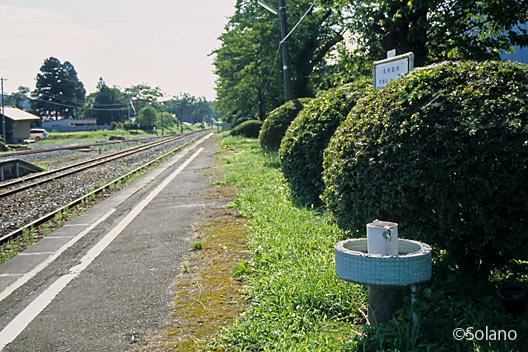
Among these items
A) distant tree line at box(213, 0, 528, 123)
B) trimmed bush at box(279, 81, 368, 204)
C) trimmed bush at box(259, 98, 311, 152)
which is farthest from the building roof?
trimmed bush at box(279, 81, 368, 204)

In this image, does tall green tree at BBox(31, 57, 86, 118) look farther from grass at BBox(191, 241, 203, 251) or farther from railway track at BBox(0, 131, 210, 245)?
grass at BBox(191, 241, 203, 251)

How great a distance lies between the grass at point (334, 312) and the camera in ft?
10.0

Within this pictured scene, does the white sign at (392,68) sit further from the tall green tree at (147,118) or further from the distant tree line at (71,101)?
the tall green tree at (147,118)

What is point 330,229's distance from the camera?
6.00 meters

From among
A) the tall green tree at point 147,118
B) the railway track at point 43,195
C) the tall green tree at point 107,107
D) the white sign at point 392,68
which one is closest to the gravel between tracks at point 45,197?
the railway track at point 43,195

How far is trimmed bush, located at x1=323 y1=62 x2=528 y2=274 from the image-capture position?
10.9 feet

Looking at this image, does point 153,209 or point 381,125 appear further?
point 153,209

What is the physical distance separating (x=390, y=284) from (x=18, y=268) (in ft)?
16.6

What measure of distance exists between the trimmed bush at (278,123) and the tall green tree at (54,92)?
3852 inches

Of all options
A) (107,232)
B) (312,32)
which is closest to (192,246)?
(107,232)

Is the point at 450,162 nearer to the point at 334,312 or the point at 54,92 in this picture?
the point at 334,312

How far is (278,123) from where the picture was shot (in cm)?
1570

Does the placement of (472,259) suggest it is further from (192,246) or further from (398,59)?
(192,246)

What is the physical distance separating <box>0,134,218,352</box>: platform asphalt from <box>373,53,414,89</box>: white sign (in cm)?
372
